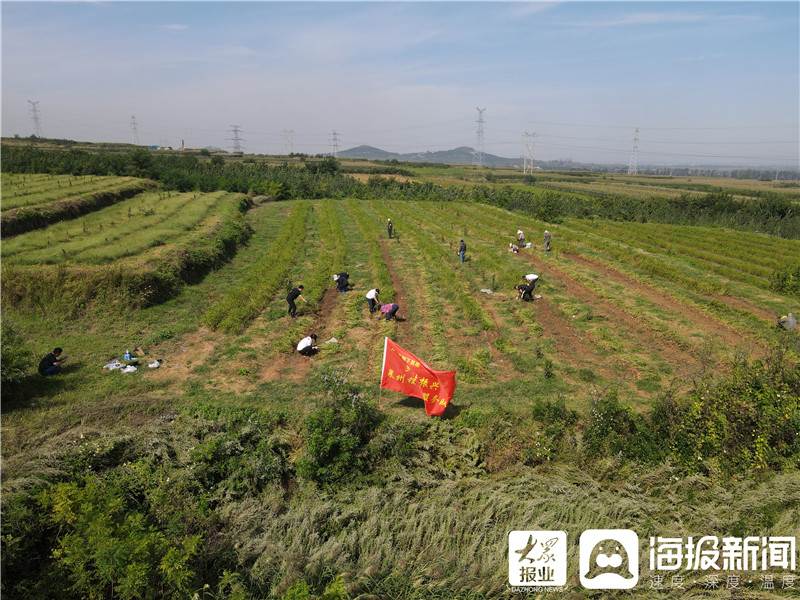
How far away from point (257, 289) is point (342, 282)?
3672 millimetres

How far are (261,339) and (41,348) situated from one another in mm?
6274

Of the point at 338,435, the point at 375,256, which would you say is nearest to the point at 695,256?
the point at 375,256

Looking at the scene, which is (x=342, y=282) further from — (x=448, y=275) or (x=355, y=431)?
(x=355, y=431)

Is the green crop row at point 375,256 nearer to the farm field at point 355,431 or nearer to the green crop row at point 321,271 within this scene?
the farm field at point 355,431

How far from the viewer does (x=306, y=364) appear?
12.3 meters

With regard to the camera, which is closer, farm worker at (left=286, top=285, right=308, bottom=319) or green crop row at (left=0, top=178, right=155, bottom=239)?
farm worker at (left=286, top=285, right=308, bottom=319)

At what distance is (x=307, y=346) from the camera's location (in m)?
12.6

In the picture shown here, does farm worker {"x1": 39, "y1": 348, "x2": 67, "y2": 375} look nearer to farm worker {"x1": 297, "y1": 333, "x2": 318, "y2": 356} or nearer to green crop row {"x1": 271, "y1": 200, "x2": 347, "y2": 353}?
green crop row {"x1": 271, "y1": 200, "x2": 347, "y2": 353}

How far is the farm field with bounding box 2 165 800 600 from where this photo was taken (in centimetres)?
568

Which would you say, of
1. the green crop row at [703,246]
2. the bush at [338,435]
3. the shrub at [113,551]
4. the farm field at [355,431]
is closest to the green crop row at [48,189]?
the farm field at [355,431]

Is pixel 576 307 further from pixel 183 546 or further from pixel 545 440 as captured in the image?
pixel 183 546

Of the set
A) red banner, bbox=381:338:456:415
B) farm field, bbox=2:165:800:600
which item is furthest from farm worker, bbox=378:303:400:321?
red banner, bbox=381:338:456:415

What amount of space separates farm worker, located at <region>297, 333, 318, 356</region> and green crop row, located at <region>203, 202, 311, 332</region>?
2.98 meters

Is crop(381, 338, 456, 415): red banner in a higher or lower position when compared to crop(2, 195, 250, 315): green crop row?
lower
